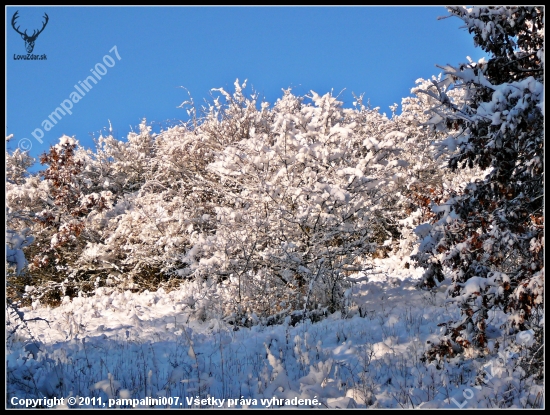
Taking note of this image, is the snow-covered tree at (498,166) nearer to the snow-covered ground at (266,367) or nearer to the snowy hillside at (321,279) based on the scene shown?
the snowy hillside at (321,279)

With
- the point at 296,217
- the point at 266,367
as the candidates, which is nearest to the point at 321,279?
the point at 296,217

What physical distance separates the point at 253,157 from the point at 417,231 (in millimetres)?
3856

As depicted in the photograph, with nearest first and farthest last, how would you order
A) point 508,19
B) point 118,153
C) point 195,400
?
point 195,400
point 508,19
point 118,153

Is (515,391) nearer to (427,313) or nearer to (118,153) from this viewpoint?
(427,313)

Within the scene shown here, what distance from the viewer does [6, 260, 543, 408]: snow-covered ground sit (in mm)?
3904

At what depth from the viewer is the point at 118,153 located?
17.0 m

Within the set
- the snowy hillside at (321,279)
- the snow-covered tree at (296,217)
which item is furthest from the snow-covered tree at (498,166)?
the snow-covered tree at (296,217)

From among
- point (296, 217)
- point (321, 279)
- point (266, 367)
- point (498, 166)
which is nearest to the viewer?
point (498, 166)

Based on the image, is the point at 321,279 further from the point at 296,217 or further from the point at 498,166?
the point at 498,166

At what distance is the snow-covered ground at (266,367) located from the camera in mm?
3904

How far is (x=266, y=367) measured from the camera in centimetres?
459

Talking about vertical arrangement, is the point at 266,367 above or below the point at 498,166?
below
